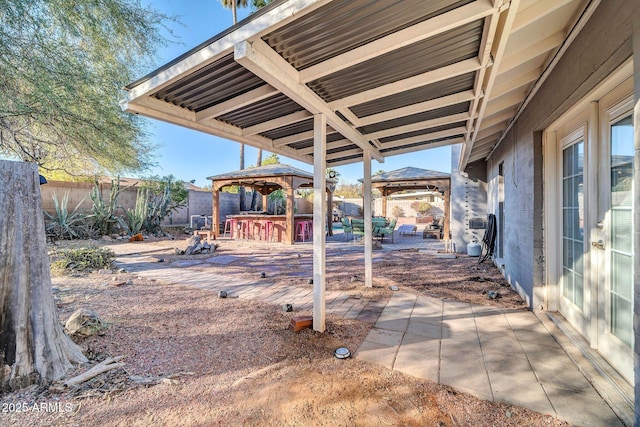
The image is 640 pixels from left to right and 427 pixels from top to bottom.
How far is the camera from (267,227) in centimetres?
1068

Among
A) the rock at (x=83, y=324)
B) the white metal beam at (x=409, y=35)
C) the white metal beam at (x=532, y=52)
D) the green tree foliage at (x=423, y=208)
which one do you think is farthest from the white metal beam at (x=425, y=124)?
the green tree foliage at (x=423, y=208)

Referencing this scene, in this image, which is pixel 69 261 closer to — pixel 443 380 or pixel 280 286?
pixel 280 286

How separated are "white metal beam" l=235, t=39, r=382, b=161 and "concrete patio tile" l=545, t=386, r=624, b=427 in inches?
110

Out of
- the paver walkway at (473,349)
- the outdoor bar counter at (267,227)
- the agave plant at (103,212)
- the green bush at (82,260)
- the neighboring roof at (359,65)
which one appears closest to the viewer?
the neighboring roof at (359,65)

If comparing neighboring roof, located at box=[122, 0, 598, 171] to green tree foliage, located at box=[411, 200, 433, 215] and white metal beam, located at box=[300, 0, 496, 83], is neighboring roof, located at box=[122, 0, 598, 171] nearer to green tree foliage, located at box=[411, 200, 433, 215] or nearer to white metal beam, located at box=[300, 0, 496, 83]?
white metal beam, located at box=[300, 0, 496, 83]

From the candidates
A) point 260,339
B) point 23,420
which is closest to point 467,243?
point 260,339

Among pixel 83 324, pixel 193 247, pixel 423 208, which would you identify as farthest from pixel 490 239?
pixel 423 208

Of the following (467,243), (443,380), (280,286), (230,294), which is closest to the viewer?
(443,380)

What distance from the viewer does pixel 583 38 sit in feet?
6.82

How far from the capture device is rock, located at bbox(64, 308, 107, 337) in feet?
8.41

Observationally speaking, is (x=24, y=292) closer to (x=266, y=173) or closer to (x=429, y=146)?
(x=429, y=146)

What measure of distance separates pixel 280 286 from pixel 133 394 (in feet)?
9.24

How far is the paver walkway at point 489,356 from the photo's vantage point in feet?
5.86

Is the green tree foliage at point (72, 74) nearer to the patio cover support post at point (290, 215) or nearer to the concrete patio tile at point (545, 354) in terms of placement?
the patio cover support post at point (290, 215)
